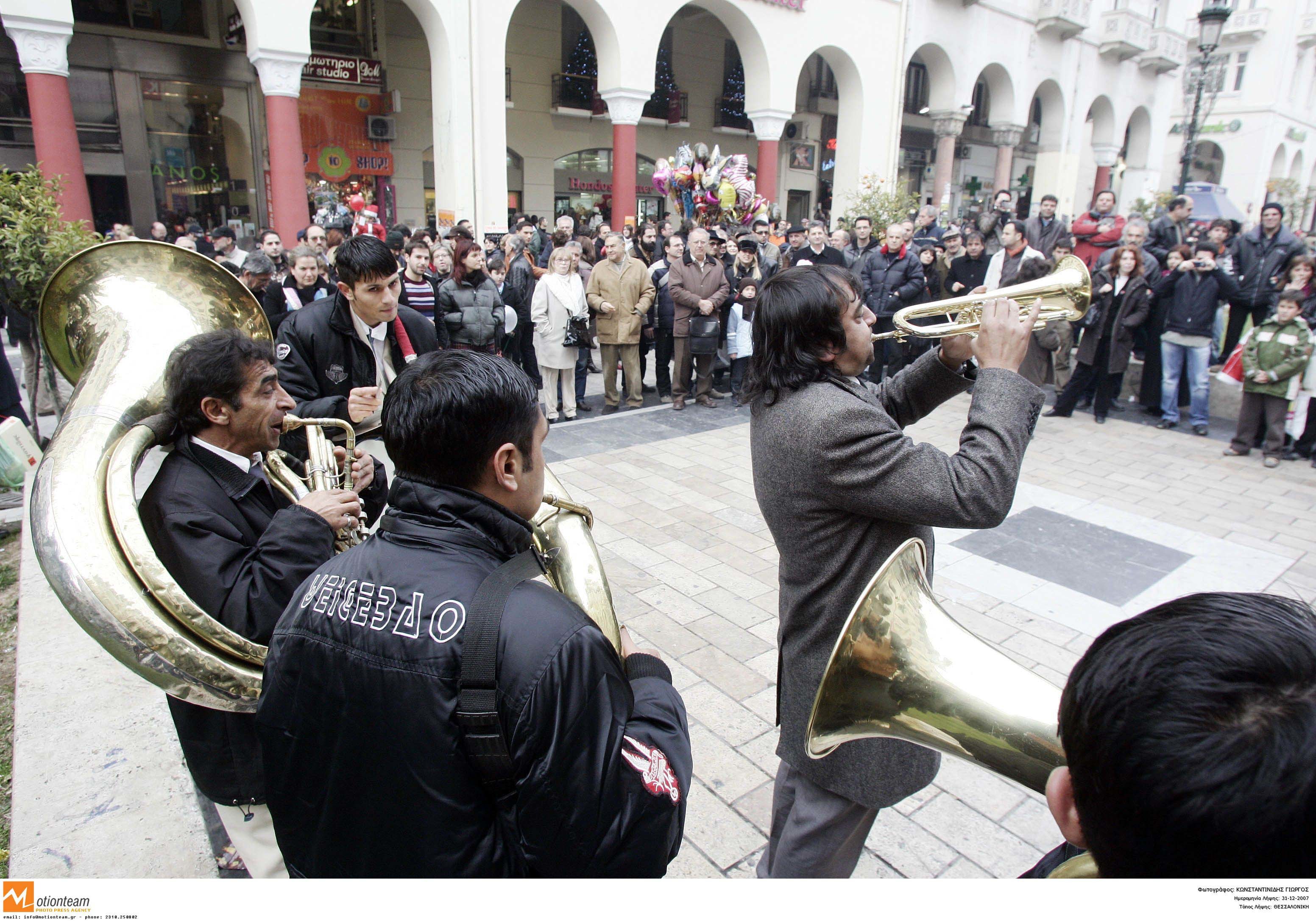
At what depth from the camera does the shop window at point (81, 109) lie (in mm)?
13445

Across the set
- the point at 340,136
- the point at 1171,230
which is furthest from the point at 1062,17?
the point at 340,136

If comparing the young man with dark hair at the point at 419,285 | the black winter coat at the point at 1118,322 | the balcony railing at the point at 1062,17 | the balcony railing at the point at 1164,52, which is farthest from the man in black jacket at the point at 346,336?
the balcony railing at the point at 1164,52

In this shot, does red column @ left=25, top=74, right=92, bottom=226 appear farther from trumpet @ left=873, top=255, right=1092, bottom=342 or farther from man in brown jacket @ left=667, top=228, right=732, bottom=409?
trumpet @ left=873, top=255, right=1092, bottom=342

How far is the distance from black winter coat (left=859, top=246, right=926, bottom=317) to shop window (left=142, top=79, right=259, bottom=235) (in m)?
13.0

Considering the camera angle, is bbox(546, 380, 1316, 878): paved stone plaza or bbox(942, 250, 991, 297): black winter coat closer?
bbox(546, 380, 1316, 878): paved stone plaza

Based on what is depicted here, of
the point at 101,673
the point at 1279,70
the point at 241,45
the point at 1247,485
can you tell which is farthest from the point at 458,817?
the point at 1279,70

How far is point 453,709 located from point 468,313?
6.02 metres

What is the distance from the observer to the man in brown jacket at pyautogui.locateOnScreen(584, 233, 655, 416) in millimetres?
7941

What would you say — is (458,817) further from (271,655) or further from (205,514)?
(205,514)

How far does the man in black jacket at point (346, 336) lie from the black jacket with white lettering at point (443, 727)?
72.9 inches

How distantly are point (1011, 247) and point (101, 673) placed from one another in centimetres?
784

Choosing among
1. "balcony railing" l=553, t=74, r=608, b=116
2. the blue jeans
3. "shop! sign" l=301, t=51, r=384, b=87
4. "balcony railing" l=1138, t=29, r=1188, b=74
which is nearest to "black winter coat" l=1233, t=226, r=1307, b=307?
the blue jeans

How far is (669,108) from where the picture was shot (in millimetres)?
21453

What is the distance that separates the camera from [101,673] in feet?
11.0
